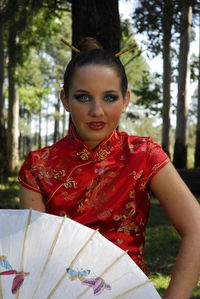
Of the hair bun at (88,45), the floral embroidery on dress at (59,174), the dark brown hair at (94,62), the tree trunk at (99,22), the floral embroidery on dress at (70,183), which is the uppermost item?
the tree trunk at (99,22)

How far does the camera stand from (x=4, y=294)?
1.67 m

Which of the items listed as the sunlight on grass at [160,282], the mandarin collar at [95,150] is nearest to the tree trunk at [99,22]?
the sunlight on grass at [160,282]

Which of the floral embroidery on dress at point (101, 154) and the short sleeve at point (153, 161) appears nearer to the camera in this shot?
the short sleeve at point (153, 161)

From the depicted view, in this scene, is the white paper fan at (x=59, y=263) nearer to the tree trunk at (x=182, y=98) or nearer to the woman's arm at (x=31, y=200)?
the woman's arm at (x=31, y=200)

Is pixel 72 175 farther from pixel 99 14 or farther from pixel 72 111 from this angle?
pixel 99 14

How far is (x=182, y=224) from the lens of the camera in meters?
2.01

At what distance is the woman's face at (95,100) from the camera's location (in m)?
2.16

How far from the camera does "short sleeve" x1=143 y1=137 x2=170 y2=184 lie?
2148mm

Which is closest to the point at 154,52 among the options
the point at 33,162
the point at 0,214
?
the point at 33,162

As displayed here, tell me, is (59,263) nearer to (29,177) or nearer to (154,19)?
(29,177)

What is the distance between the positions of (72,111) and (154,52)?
196 inches

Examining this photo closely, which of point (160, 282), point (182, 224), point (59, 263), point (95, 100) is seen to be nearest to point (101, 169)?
point (95, 100)

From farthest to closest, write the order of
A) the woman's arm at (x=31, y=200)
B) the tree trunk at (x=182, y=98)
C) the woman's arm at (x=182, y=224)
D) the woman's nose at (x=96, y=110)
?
the tree trunk at (x=182, y=98)
the woman's arm at (x=31, y=200)
the woman's nose at (x=96, y=110)
the woman's arm at (x=182, y=224)

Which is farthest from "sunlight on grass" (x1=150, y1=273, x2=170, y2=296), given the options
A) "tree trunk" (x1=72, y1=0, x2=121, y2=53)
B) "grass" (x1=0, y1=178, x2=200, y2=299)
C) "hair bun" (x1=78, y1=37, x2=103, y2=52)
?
"hair bun" (x1=78, y1=37, x2=103, y2=52)
